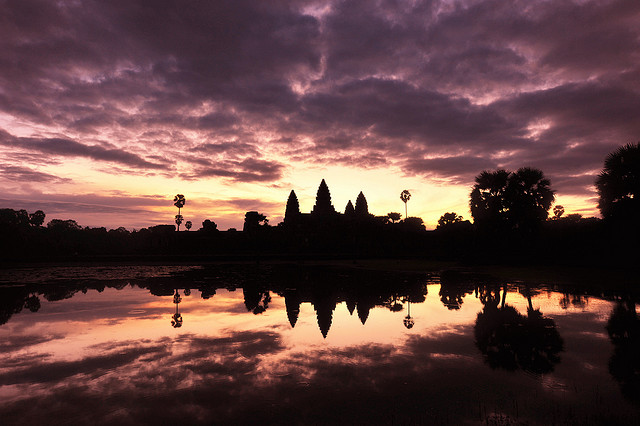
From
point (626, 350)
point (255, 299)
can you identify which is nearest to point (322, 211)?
point (255, 299)

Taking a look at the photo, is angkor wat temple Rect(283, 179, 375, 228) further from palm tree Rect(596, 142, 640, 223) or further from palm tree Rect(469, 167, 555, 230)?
palm tree Rect(596, 142, 640, 223)

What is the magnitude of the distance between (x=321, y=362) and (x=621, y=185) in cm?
2835

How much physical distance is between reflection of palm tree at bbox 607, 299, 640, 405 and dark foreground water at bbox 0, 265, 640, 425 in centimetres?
4

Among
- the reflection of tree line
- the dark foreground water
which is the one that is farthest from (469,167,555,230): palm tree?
the dark foreground water

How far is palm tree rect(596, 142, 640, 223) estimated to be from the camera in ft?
→ 81.6

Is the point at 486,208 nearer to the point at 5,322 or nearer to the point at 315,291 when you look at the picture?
the point at 315,291

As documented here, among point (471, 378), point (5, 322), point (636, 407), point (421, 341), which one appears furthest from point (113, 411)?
point (5, 322)

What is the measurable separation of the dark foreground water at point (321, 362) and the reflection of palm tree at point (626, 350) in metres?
0.04

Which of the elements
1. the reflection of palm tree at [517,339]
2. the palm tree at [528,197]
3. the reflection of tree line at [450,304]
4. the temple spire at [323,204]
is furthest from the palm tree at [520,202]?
the temple spire at [323,204]

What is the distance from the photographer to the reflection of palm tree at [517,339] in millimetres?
7973

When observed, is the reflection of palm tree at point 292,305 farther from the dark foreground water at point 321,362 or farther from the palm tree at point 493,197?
the palm tree at point 493,197

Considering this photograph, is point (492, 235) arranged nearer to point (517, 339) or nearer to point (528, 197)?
point (528, 197)

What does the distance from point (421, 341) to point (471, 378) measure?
2778 mm

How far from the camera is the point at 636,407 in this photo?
5746 mm
